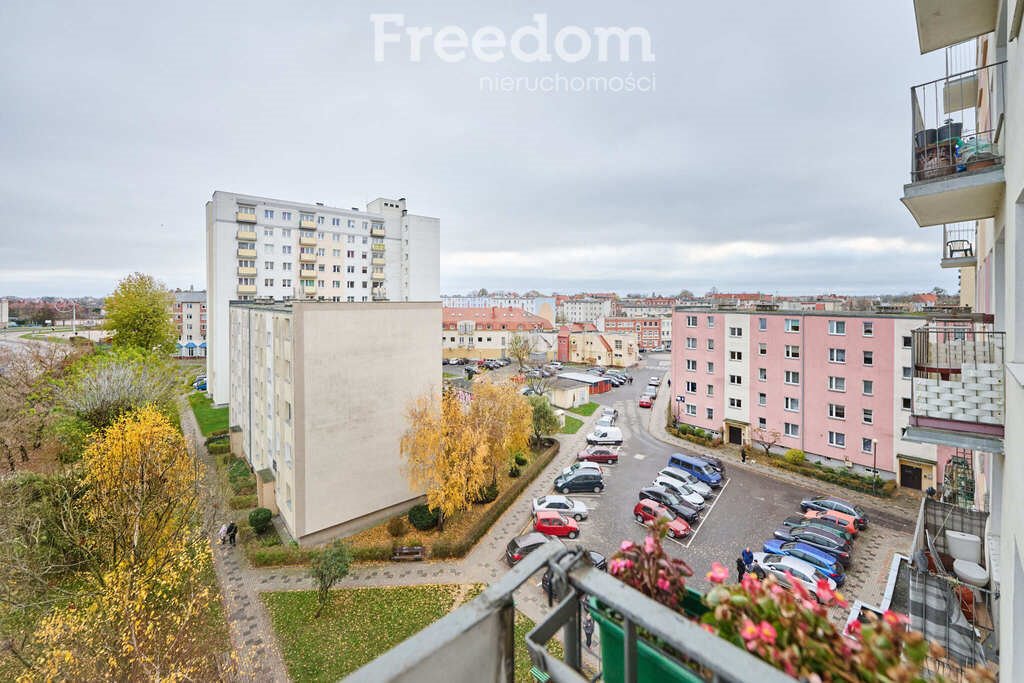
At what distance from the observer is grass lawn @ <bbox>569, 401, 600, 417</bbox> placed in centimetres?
3769

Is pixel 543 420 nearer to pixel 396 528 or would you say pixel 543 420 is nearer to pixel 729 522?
pixel 729 522

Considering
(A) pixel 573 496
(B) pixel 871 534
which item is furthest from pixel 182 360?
(B) pixel 871 534

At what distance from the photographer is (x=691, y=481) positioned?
21.8 metres

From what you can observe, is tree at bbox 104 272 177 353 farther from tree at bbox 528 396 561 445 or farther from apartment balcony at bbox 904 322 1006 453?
apartment balcony at bbox 904 322 1006 453

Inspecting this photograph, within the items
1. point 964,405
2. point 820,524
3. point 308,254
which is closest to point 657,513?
point 820,524

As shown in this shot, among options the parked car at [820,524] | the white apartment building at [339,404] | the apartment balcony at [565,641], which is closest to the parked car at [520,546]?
the white apartment building at [339,404]

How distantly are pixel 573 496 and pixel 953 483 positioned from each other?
13452 millimetres

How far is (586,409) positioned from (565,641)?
37.8 metres

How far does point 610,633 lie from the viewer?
→ 1939mm

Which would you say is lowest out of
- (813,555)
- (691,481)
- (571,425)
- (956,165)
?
(813,555)

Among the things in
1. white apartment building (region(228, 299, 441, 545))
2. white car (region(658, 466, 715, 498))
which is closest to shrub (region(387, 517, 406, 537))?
white apartment building (region(228, 299, 441, 545))

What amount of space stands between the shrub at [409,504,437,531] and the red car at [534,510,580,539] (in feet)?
13.2

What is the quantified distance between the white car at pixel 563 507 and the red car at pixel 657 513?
7.26 feet

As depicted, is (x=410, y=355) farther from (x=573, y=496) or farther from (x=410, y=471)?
(x=573, y=496)
